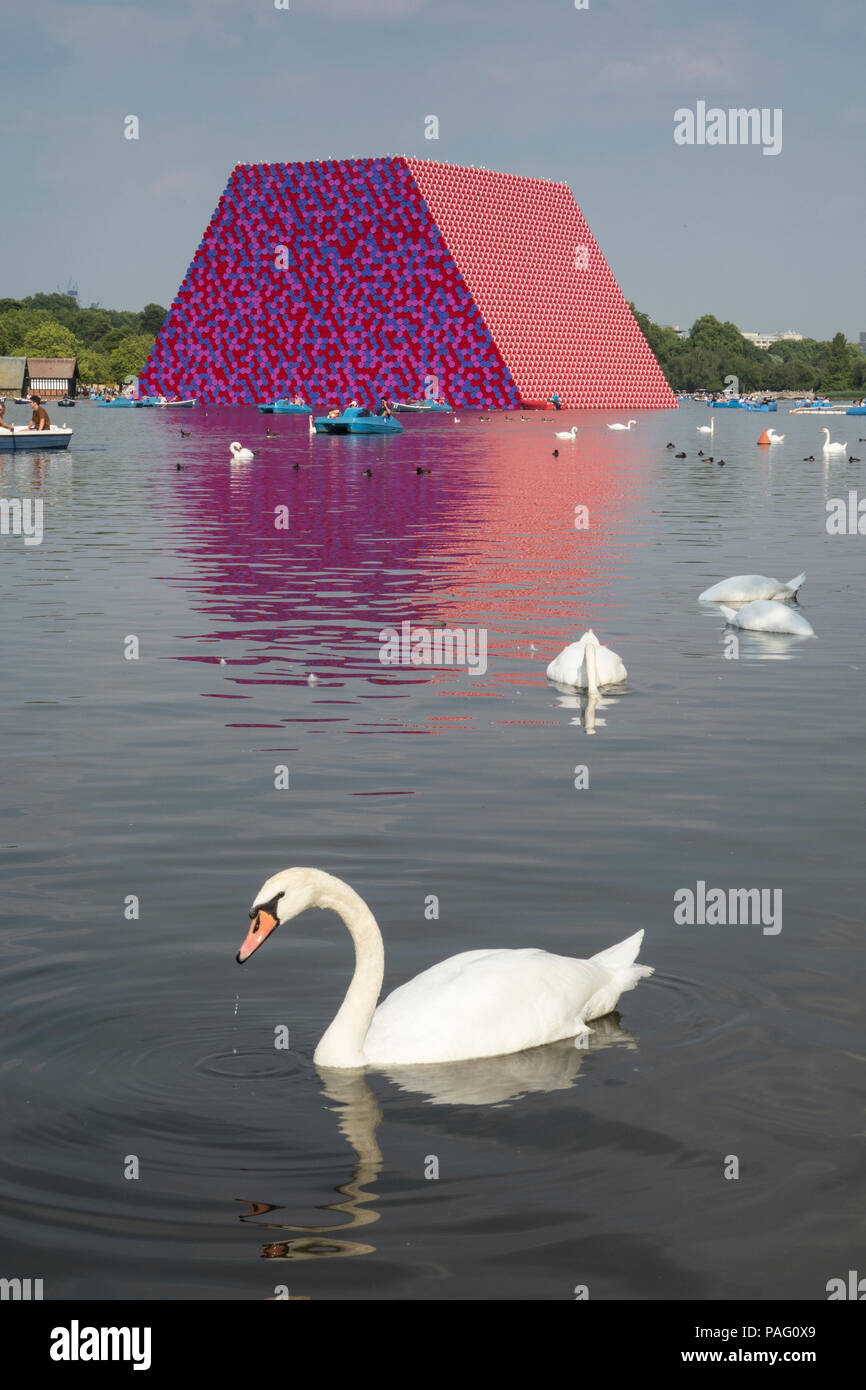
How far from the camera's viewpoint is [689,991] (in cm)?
790

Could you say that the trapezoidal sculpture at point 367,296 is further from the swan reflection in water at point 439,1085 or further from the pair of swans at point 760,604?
the swan reflection in water at point 439,1085

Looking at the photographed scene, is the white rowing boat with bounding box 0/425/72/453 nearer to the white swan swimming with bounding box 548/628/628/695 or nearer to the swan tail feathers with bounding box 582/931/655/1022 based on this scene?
the white swan swimming with bounding box 548/628/628/695

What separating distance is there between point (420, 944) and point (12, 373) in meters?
165

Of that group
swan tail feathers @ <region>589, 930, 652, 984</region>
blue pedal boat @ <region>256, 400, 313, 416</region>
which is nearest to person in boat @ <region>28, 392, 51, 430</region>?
swan tail feathers @ <region>589, 930, 652, 984</region>

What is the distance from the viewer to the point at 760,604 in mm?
18438

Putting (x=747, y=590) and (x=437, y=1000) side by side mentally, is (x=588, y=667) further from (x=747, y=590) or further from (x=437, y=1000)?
(x=437, y=1000)

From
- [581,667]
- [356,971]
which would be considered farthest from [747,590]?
[356,971]

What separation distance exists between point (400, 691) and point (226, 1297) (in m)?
9.71

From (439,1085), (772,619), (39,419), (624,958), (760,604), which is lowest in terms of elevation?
(439,1085)

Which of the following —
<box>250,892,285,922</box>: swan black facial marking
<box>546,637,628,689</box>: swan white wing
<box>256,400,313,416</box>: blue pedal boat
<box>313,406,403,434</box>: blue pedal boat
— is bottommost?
<box>250,892,285,922</box>: swan black facial marking

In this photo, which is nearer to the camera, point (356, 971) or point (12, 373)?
point (356, 971)

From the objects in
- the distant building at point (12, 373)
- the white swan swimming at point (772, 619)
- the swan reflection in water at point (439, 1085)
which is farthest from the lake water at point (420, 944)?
the distant building at point (12, 373)

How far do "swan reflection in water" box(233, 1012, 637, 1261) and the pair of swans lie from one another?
11024 mm

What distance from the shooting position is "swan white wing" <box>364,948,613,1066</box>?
6.94 metres
